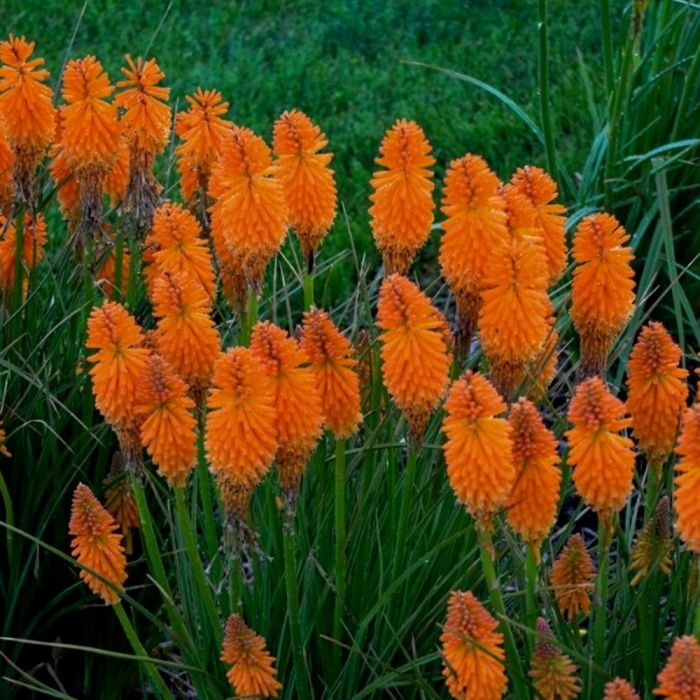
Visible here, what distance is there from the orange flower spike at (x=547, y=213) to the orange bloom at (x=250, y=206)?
49cm

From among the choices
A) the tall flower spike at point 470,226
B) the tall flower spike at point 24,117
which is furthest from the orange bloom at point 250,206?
the tall flower spike at point 24,117

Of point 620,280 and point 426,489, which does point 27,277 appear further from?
point 620,280

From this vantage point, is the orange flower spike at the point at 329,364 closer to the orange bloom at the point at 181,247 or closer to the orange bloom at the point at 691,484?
the orange bloom at the point at 181,247

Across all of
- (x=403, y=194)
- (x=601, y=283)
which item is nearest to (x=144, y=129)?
(x=403, y=194)

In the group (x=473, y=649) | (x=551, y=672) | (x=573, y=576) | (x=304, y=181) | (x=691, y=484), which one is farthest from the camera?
(x=304, y=181)

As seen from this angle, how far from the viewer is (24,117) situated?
3008 mm

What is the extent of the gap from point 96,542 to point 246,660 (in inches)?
13.8

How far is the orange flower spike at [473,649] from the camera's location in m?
1.90

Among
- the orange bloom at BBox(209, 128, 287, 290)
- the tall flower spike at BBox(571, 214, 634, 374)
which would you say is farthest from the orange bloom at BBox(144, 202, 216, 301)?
the tall flower spike at BBox(571, 214, 634, 374)

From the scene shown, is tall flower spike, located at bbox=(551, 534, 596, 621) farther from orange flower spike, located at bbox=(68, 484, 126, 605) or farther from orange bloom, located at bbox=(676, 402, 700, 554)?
orange flower spike, located at bbox=(68, 484, 126, 605)

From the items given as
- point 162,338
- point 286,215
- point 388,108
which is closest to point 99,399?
point 162,338

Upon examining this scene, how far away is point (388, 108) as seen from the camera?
6.42 metres

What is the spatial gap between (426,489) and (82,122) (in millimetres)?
1053

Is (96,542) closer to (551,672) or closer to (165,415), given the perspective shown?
(165,415)
